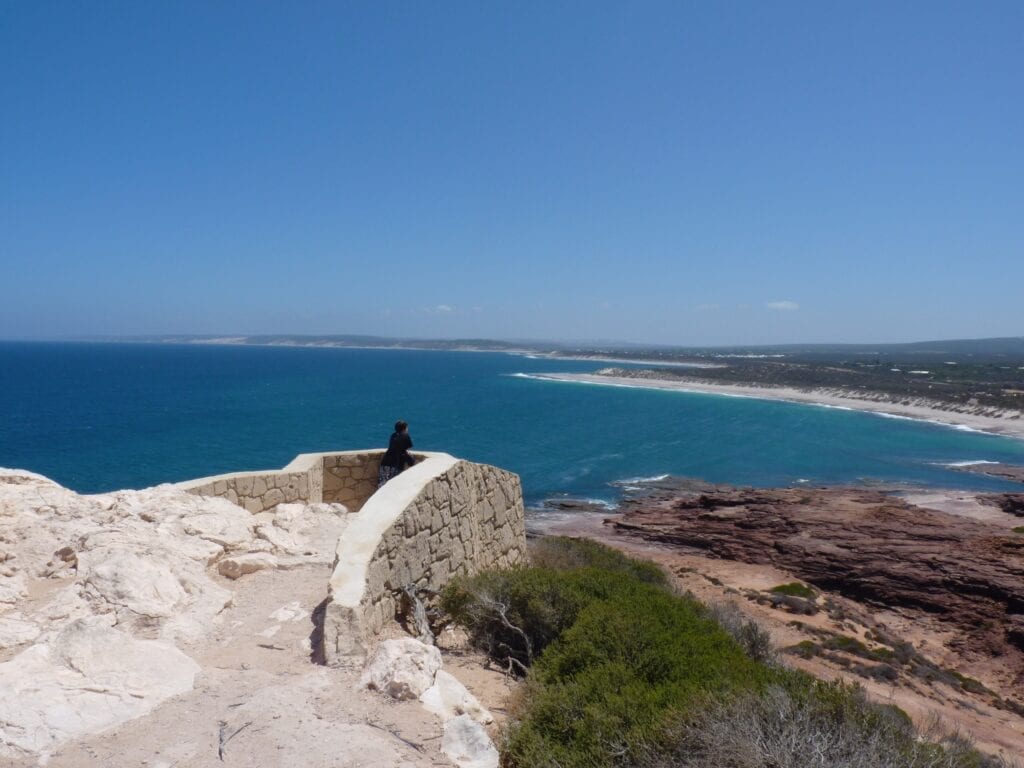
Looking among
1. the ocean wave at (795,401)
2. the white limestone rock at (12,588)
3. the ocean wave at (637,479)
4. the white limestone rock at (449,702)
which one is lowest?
the ocean wave at (637,479)

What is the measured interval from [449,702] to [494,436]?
40885 millimetres

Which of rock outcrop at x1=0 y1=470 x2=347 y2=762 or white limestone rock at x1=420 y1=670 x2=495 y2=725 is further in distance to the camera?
white limestone rock at x1=420 y1=670 x2=495 y2=725

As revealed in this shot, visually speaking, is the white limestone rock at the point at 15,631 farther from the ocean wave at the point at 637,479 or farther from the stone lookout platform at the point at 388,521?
the ocean wave at the point at 637,479

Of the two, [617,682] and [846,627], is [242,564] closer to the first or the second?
[617,682]

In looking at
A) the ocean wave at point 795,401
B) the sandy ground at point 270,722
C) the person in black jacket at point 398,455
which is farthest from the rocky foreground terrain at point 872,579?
the ocean wave at point 795,401

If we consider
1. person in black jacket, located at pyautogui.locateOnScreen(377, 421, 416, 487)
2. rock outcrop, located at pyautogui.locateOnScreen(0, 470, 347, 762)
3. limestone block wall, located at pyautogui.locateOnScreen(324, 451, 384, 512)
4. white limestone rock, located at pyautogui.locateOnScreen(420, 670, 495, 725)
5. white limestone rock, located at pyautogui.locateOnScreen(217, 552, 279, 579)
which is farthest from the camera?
limestone block wall, located at pyautogui.locateOnScreen(324, 451, 384, 512)

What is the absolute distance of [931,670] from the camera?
1280 cm

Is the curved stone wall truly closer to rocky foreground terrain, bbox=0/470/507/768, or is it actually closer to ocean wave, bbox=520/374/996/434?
rocky foreground terrain, bbox=0/470/507/768

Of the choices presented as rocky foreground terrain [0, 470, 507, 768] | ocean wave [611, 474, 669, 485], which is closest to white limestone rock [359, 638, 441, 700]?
rocky foreground terrain [0, 470, 507, 768]

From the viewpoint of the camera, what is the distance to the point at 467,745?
3.30 metres

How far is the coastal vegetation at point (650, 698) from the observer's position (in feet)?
10.3

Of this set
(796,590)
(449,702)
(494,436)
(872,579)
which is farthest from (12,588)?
(494,436)

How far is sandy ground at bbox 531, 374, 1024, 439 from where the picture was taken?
2338 inches

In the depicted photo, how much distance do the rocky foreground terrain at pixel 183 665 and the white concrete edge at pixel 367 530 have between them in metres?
0.46
